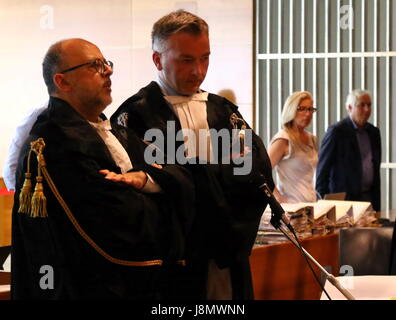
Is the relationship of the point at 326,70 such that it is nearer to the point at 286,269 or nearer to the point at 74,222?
the point at 286,269

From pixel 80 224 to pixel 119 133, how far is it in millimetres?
378

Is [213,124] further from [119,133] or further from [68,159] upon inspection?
[68,159]

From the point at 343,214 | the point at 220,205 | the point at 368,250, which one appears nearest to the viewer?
the point at 220,205

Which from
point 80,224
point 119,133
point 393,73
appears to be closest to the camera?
point 80,224

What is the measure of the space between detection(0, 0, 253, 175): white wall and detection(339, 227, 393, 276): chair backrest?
2.81 metres

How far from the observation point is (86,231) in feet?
7.64

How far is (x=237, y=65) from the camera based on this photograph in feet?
22.3

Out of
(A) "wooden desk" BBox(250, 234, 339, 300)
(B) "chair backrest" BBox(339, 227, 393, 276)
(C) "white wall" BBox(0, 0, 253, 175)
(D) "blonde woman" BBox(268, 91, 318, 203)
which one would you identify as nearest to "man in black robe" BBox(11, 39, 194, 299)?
(A) "wooden desk" BBox(250, 234, 339, 300)

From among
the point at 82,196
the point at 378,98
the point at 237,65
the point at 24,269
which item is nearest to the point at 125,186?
the point at 82,196

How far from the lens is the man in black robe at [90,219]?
2318 mm

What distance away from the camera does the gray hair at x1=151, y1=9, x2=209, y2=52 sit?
104 inches

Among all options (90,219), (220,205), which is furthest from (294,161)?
(90,219)

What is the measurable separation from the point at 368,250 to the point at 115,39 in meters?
3.24

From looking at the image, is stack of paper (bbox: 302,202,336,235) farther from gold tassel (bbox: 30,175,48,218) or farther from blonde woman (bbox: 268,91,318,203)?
gold tassel (bbox: 30,175,48,218)
